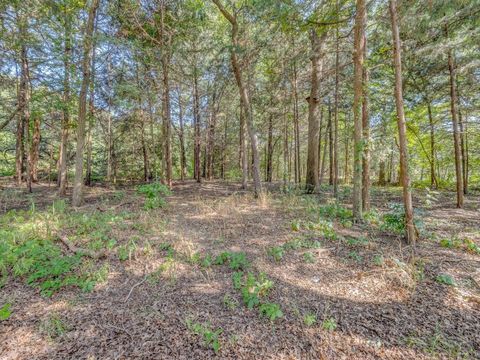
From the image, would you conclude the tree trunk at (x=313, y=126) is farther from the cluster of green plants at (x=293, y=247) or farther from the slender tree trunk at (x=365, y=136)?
the cluster of green plants at (x=293, y=247)

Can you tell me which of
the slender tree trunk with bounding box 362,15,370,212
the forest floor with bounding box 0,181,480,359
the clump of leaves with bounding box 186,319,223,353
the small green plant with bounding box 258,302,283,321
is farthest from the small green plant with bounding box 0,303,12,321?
the slender tree trunk with bounding box 362,15,370,212

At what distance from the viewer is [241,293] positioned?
8.87ft

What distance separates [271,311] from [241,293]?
52cm

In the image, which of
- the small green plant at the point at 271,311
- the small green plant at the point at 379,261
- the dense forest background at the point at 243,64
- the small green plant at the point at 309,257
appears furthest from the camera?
the dense forest background at the point at 243,64

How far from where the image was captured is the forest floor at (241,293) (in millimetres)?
1949

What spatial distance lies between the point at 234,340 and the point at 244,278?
100 cm

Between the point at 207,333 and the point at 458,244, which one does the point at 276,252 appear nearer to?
the point at 207,333

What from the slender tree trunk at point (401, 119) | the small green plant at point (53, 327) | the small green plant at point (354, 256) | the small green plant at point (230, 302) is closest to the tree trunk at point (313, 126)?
the slender tree trunk at point (401, 119)

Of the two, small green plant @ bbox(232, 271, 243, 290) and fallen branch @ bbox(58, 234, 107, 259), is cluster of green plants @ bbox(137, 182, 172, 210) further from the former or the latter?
small green plant @ bbox(232, 271, 243, 290)

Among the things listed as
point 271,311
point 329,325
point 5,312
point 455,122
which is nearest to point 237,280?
point 271,311

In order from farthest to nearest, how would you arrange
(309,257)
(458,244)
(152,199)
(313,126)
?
(313,126) → (152,199) → (458,244) → (309,257)

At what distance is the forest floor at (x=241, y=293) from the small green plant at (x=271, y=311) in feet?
0.04

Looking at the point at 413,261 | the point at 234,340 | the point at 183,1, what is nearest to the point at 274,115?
the point at 183,1

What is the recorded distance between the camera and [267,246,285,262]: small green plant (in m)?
3.50
